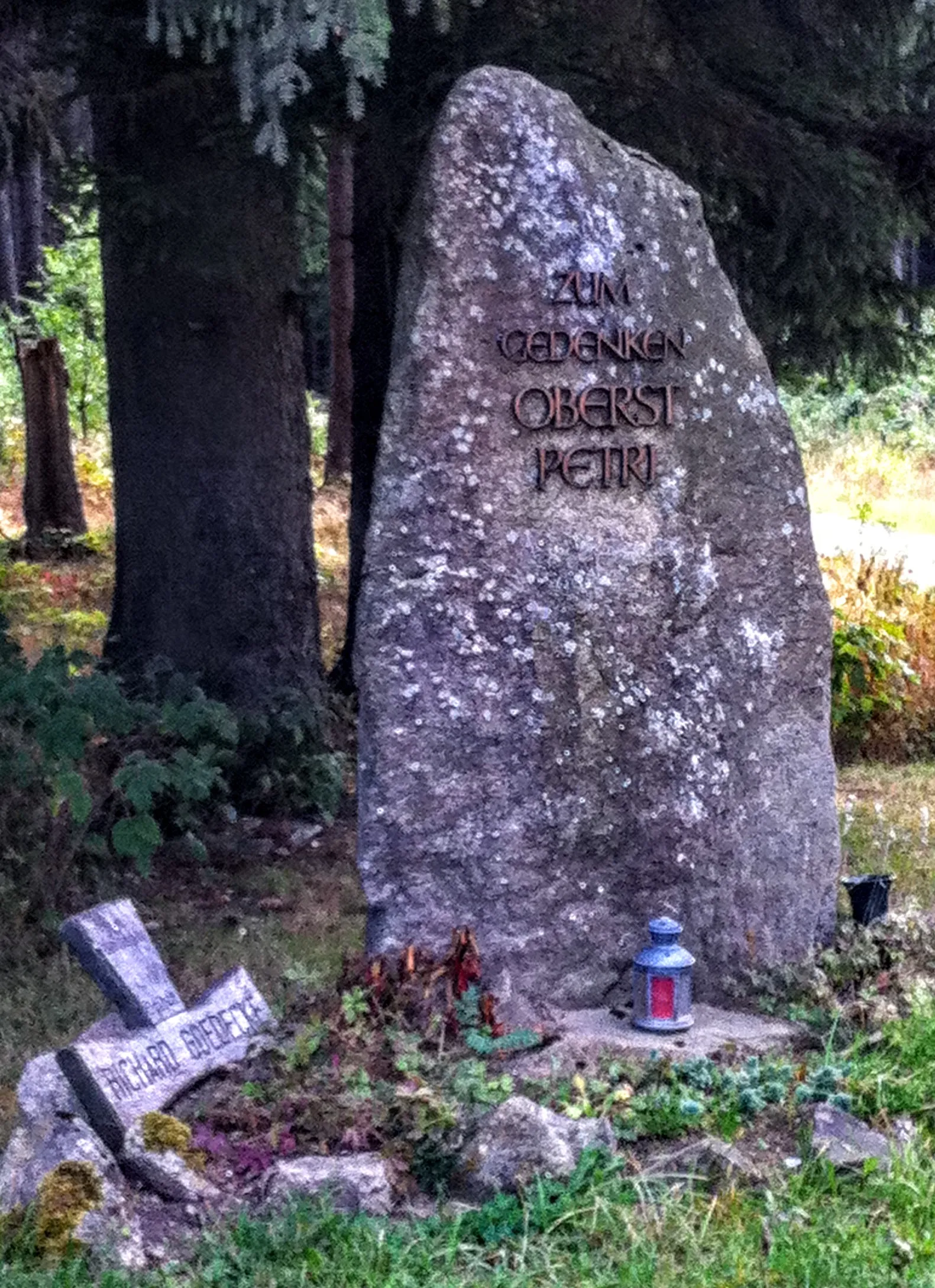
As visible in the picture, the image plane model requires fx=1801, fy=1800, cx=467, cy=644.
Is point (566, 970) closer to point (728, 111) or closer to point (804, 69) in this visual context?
point (728, 111)

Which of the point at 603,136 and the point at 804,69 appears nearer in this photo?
the point at 603,136

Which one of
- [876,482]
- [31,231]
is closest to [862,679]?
[876,482]

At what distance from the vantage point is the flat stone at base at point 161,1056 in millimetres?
4496

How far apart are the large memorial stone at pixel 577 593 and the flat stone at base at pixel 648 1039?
5.3 inches

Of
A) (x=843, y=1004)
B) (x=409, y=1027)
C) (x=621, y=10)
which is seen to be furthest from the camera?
(x=621, y=10)

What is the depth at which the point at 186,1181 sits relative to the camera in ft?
14.0

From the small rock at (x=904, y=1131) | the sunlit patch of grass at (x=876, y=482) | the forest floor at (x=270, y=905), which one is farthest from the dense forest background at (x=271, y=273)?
the sunlit patch of grass at (x=876, y=482)

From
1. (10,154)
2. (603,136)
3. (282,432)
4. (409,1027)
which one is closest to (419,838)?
(409,1027)

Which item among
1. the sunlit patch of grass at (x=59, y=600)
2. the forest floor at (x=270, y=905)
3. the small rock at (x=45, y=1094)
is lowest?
the forest floor at (x=270, y=905)

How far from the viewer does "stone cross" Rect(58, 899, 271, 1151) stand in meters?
4.52

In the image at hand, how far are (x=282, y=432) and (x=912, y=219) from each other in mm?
3126

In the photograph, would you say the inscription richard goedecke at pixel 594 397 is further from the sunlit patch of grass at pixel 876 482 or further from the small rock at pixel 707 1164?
the sunlit patch of grass at pixel 876 482

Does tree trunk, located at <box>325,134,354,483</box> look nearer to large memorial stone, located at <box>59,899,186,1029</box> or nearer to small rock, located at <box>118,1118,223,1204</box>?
large memorial stone, located at <box>59,899,186,1029</box>

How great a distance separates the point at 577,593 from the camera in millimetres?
5188
